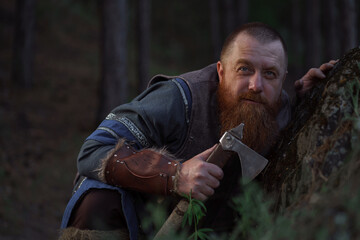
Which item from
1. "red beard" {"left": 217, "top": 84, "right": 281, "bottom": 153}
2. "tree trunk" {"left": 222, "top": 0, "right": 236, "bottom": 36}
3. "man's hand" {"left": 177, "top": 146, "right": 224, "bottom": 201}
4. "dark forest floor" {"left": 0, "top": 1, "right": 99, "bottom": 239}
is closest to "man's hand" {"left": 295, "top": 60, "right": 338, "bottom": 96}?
"red beard" {"left": 217, "top": 84, "right": 281, "bottom": 153}

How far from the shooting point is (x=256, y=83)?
3.02m

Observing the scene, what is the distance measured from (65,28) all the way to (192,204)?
18.1 m

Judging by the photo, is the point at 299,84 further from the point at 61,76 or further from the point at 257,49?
the point at 61,76

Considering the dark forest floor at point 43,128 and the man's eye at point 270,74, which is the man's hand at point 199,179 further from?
the dark forest floor at point 43,128

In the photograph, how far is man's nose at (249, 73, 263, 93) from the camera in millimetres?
3018

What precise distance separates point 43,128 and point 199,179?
7.54m

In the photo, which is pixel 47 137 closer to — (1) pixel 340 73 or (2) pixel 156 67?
(1) pixel 340 73

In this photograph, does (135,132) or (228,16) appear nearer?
(135,132)

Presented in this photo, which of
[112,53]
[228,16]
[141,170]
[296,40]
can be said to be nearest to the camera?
[141,170]

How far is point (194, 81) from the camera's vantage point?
3.28 m

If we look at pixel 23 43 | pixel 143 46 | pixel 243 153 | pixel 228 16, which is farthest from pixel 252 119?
pixel 228 16

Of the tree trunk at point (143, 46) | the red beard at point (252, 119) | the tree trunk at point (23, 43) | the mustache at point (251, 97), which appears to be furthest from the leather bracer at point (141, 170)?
the tree trunk at point (23, 43)

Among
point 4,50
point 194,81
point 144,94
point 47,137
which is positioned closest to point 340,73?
point 194,81

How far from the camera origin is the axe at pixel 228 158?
8.27 ft
